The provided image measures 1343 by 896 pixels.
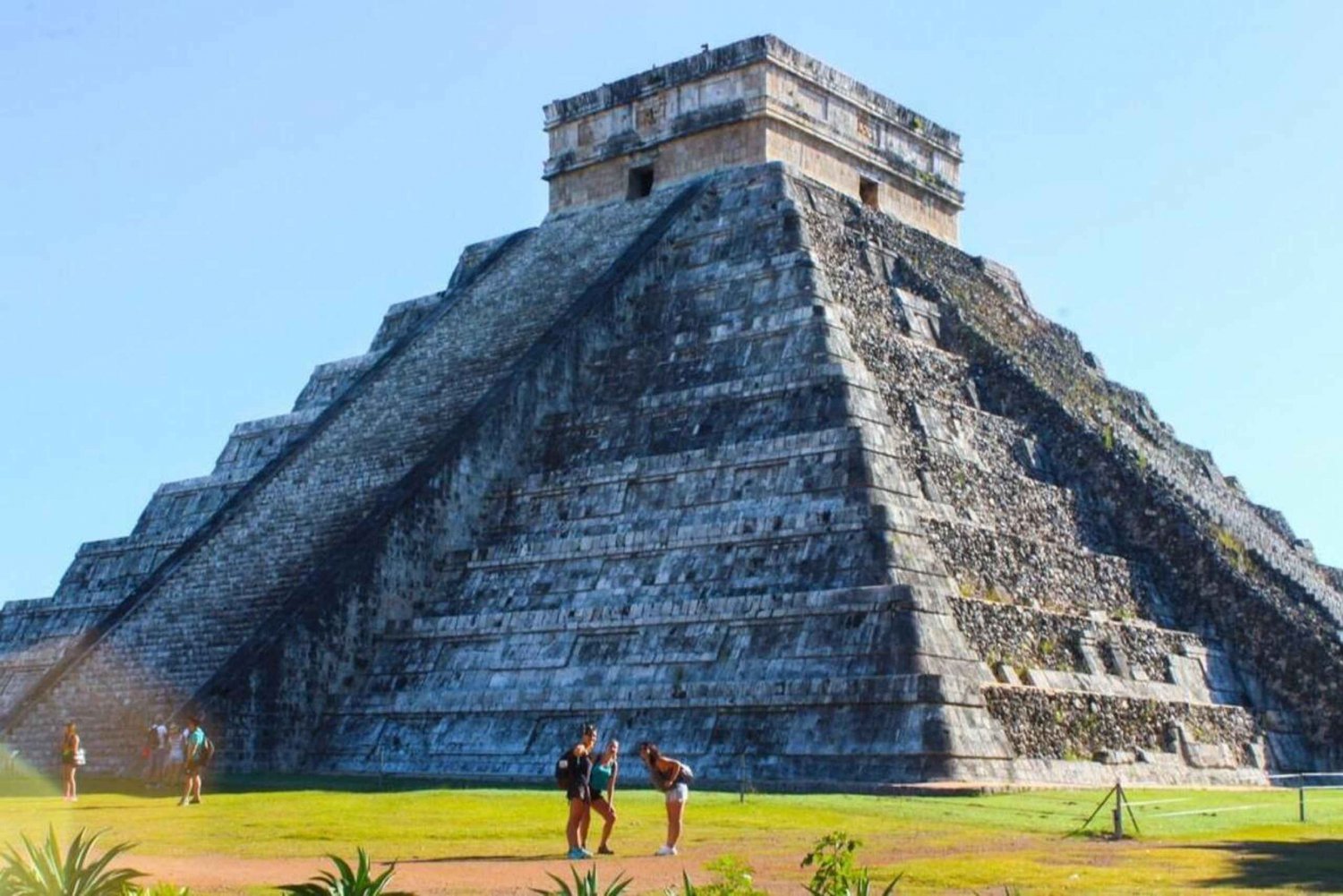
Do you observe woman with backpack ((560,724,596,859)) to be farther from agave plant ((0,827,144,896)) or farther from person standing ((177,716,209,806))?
person standing ((177,716,209,806))

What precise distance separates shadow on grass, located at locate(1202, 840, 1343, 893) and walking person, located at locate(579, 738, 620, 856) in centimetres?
446

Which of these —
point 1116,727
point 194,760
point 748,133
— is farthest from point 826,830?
point 748,133

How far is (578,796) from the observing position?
13.7m

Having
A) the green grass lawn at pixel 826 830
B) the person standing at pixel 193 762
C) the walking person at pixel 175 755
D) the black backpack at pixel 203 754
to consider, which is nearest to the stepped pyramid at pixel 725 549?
the walking person at pixel 175 755

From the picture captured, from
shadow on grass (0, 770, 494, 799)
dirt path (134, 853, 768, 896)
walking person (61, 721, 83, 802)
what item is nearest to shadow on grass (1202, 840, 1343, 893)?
dirt path (134, 853, 768, 896)

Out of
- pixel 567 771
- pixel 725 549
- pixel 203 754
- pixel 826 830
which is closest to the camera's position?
pixel 567 771

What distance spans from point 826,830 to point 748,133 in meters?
15.8

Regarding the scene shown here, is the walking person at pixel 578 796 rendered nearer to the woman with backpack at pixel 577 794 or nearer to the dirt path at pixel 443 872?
the woman with backpack at pixel 577 794

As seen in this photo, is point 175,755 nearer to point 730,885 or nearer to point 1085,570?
point 1085,570

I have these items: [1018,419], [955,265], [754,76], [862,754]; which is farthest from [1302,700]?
[754,76]

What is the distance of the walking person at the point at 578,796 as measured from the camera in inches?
531

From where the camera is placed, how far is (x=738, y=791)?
17953 millimetres

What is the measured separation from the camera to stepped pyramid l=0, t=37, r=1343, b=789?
19.5 m

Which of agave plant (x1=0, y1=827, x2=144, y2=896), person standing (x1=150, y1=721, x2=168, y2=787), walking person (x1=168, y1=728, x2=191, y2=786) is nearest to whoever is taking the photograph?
agave plant (x1=0, y1=827, x2=144, y2=896)
